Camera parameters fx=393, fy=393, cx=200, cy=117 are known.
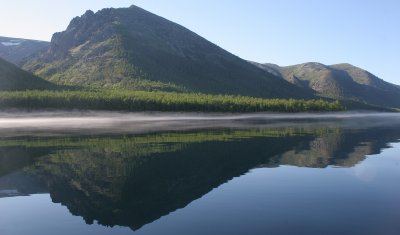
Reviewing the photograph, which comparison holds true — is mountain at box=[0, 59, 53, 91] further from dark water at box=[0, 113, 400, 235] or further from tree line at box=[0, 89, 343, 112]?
dark water at box=[0, 113, 400, 235]

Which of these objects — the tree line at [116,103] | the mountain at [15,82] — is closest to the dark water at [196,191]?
the tree line at [116,103]

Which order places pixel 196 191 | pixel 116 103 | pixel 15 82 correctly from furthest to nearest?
pixel 15 82 → pixel 116 103 → pixel 196 191

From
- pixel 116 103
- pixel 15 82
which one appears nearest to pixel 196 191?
pixel 116 103

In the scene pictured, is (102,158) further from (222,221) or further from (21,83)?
(21,83)

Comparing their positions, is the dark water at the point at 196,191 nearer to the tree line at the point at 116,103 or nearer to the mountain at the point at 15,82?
the tree line at the point at 116,103

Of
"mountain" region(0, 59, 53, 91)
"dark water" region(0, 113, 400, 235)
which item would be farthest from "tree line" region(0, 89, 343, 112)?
"dark water" region(0, 113, 400, 235)

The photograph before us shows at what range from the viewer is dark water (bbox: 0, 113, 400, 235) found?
20.1 m

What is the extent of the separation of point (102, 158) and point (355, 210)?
27.0 metres

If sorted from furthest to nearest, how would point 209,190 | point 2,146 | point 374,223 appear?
1. point 2,146
2. point 209,190
3. point 374,223

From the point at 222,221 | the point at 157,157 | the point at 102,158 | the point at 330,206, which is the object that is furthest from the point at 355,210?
the point at 102,158

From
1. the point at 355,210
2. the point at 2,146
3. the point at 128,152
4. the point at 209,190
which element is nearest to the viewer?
the point at 355,210

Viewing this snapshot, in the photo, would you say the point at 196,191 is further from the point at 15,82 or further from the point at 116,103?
the point at 15,82

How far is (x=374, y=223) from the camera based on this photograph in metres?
20.0

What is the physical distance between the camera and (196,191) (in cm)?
2755
